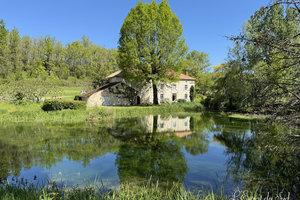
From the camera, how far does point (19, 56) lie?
165ft

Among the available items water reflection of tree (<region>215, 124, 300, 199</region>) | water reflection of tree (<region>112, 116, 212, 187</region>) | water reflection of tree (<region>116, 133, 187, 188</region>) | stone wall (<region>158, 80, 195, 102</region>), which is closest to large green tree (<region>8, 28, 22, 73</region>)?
stone wall (<region>158, 80, 195, 102</region>)

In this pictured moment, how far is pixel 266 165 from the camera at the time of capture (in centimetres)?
771

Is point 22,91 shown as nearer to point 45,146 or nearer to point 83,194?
point 45,146

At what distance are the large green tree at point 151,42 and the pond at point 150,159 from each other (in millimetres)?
15063

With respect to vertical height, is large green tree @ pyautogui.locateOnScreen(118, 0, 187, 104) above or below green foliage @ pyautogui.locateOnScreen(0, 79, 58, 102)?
above

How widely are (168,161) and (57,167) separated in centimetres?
484

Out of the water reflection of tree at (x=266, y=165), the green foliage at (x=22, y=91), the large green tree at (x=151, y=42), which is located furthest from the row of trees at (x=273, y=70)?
the green foliage at (x=22, y=91)

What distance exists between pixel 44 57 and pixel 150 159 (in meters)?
60.8

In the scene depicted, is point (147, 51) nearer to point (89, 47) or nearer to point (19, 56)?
point (19, 56)

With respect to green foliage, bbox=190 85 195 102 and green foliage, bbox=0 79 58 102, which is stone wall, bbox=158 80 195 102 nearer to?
green foliage, bbox=190 85 195 102

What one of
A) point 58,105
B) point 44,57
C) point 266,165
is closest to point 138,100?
point 58,105

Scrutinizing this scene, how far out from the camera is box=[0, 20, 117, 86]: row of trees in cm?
4666

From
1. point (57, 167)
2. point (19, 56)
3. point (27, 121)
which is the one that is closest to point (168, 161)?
point (57, 167)

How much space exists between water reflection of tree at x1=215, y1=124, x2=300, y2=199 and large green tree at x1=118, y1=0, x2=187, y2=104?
17.6 meters
